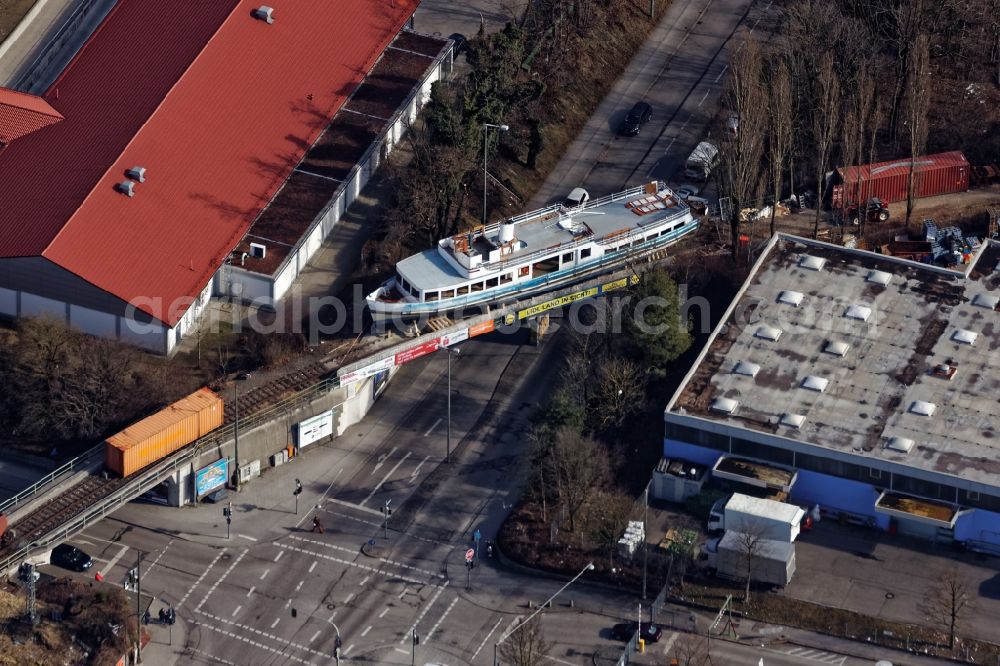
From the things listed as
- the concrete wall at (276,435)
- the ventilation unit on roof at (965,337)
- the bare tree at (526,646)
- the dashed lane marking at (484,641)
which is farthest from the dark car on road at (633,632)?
the ventilation unit on roof at (965,337)

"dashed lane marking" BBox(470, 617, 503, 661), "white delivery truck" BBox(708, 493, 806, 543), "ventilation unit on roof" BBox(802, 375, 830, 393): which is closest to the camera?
"dashed lane marking" BBox(470, 617, 503, 661)

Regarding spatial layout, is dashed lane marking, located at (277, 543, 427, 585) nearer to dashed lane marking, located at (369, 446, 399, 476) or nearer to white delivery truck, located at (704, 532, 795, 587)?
dashed lane marking, located at (369, 446, 399, 476)

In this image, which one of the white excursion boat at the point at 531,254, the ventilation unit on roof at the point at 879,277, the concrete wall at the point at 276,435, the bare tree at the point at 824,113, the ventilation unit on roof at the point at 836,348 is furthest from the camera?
the bare tree at the point at 824,113

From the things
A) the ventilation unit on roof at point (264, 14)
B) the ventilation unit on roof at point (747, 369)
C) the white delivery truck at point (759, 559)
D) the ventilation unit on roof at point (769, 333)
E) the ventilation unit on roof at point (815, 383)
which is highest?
the ventilation unit on roof at point (264, 14)

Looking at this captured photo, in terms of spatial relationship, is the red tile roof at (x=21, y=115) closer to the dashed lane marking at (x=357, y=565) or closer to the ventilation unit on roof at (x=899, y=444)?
the dashed lane marking at (x=357, y=565)

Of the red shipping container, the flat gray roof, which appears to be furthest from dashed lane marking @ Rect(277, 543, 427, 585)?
the red shipping container

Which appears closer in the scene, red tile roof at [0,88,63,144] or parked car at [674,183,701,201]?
red tile roof at [0,88,63,144]

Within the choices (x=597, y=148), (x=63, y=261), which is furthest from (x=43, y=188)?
(x=597, y=148)

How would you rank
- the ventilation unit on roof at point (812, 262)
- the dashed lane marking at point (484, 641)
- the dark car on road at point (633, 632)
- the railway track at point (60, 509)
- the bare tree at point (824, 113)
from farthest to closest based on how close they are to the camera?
1. the bare tree at point (824, 113)
2. the ventilation unit on roof at point (812, 262)
3. the railway track at point (60, 509)
4. the dark car on road at point (633, 632)
5. the dashed lane marking at point (484, 641)
